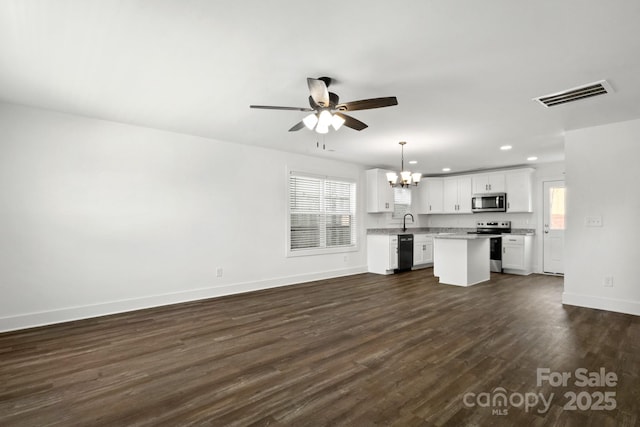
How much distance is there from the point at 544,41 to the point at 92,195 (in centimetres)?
494

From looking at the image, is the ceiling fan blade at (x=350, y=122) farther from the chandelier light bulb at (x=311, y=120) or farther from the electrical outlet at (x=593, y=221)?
the electrical outlet at (x=593, y=221)

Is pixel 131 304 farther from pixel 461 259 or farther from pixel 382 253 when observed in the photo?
pixel 461 259

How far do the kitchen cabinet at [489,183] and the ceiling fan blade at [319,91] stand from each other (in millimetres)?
6309

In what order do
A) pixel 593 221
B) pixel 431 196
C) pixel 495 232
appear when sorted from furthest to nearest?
pixel 431 196, pixel 495 232, pixel 593 221

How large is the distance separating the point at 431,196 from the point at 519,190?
2.17 m

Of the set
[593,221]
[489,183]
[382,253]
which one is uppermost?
[489,183]

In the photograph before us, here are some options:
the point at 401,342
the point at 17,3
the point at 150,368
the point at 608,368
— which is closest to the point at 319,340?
the point at 401,342

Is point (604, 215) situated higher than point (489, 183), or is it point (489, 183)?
point (489, 183)

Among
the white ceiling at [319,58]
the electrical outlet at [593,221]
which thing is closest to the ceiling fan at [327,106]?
the white ceiling at [319,58]

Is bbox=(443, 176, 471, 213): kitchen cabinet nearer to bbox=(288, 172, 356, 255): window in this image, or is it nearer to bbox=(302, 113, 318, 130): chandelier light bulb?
bbox=(288, 172, 356, 255): window

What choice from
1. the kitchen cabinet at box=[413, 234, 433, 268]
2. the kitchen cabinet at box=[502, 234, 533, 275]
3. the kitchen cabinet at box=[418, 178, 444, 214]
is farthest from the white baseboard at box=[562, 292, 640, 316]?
the kitchen cabinet at box=[418, 178, 444, 214]

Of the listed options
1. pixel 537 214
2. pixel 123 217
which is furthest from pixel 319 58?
pixel 537 214

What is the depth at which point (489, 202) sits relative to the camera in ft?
24.9

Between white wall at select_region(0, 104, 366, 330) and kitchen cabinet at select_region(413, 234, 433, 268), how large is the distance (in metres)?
3.49
